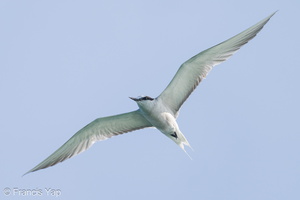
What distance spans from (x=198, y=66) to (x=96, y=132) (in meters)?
3.51

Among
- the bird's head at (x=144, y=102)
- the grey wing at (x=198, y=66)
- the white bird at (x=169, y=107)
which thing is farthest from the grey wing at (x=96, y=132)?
the grey wing at (x=198, y=66)

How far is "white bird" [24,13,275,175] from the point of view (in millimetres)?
17000

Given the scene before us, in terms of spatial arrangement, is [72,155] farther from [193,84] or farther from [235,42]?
[235,42]

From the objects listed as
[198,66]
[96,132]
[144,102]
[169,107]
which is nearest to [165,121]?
[169,107]

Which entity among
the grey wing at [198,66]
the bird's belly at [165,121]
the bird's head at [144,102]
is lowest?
the bird's belly at [165,121]

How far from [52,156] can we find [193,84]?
4438 mm

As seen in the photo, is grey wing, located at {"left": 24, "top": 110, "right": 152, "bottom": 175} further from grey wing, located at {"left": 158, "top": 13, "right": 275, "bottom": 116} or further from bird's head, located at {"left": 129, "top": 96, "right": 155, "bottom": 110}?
grey wing, located at {"left": 158, "top": 13, "right": 275, "bottom": 116}

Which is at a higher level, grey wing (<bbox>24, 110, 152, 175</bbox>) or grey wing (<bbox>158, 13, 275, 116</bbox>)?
grey wing (<bbox>158, 13, 275, 116</bbox>)

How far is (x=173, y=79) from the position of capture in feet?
56.2

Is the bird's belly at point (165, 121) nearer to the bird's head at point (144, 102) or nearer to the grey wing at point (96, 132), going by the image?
the bird's head at point (144, 102)

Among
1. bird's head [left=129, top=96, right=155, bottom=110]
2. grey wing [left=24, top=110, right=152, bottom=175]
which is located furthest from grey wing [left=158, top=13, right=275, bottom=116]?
grey wing [left=24, top=110, right=152, bottom=175]

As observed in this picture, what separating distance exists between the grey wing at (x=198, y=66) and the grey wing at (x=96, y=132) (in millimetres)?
1127

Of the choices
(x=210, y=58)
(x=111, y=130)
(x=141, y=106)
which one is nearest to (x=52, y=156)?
(x=111, y=130)

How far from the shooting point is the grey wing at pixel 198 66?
17.0 metres
